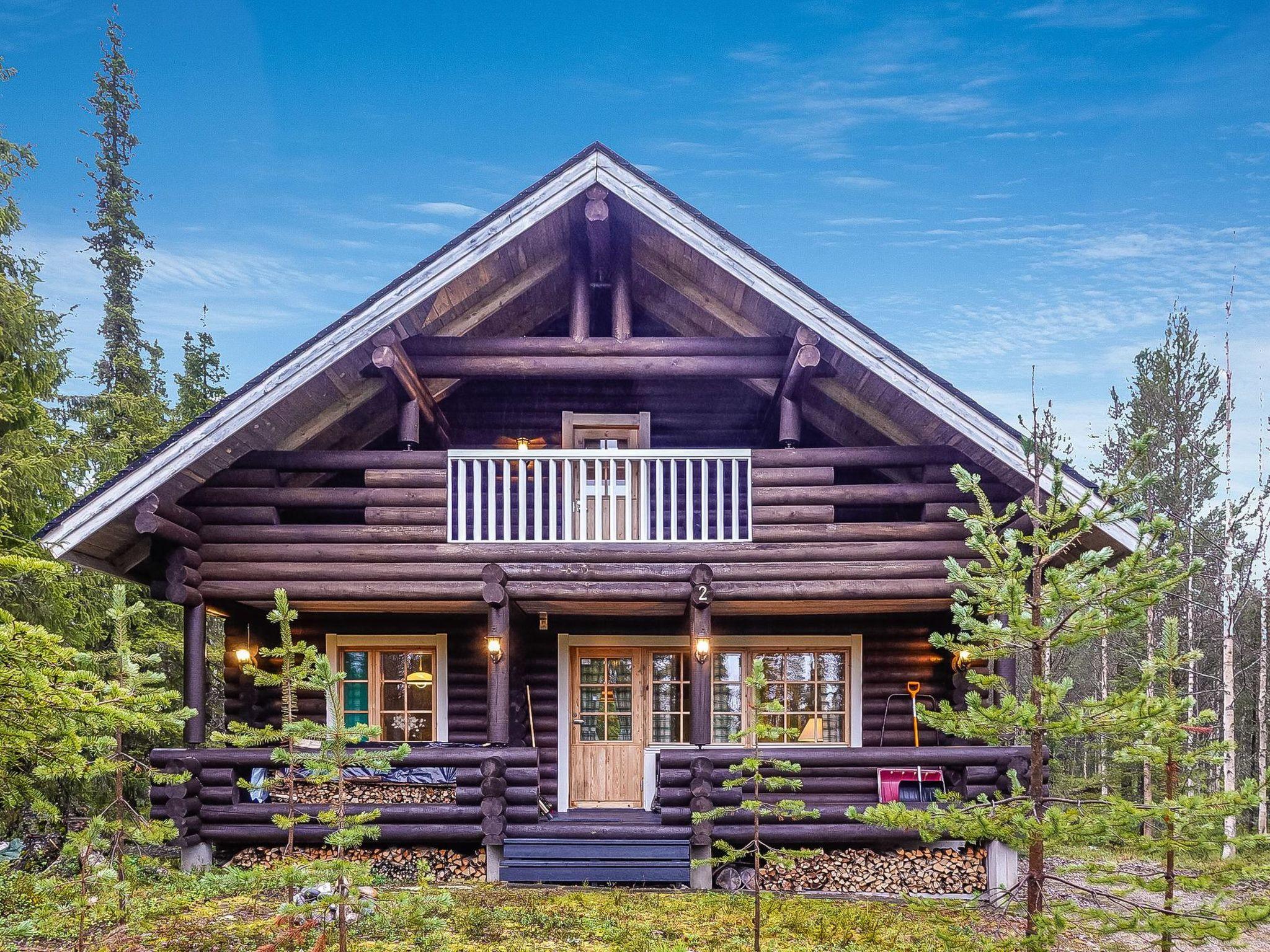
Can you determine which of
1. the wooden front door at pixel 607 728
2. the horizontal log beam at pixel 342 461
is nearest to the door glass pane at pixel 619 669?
the wooden front door at pixel 607 728

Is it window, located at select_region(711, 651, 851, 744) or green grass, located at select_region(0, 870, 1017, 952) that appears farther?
window, located at select_region(711, 651, 851, 744)

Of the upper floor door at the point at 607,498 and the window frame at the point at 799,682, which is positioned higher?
the upper floor door at the point at 607,498

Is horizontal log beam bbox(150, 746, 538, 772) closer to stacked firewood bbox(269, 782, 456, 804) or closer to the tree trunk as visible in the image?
stacked firewood bbox(269, 782, 456, 804)

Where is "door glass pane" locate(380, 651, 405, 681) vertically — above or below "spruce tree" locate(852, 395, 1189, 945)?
below

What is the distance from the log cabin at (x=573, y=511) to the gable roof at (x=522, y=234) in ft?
0.09

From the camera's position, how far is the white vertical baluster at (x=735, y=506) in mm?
9156

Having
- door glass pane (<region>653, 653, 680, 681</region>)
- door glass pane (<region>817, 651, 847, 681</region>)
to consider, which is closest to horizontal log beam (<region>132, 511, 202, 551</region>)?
door glass pane (<region>653, 653, 680, 681</region>)

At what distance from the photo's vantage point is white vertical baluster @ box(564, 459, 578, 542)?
9.19m

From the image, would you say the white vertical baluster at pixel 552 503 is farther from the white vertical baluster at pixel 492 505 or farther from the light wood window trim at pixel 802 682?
the light wood window trim at pixel 802 682

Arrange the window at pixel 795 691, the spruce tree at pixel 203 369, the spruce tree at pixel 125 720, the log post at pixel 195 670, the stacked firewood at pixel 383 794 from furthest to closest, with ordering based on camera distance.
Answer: the spruce tree at pixel 203 369
the window at pixel 795 691
the stacked firewood at pixel 383 794
the log post at pixel 195 670
the spruce tree at pixel 125 720

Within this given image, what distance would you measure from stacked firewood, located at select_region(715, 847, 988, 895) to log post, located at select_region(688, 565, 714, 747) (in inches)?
62.6

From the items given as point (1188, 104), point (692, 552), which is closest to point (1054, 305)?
point (1188, 104)

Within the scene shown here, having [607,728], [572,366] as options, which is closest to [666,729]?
[607,728]

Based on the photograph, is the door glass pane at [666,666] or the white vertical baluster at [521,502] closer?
the white vertical baluster at [521,502]
